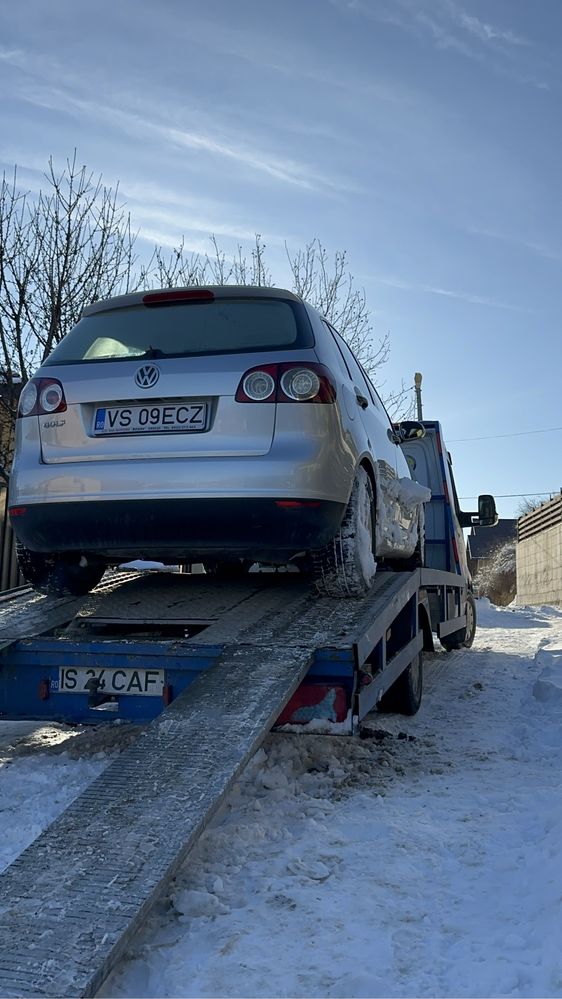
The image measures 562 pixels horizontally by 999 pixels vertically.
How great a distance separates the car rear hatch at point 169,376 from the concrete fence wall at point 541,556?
2047 cm

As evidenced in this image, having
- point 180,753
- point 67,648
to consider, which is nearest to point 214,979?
point 180,753

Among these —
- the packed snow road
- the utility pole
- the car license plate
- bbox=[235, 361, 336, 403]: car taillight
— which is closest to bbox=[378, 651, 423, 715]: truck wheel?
the packed snow road

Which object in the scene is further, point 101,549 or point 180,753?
point 101,549

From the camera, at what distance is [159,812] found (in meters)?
2.64

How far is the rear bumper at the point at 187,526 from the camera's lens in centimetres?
385

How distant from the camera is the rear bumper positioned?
3.85 metres

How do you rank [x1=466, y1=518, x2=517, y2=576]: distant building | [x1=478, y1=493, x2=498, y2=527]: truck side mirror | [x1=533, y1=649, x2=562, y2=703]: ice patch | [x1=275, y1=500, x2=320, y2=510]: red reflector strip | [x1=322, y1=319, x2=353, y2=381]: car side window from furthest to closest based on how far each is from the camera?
[x1=466, y1=518, x2=517, y2=576]: distant building, [x1=478, y1=493, x2=498, y2=527]: truck side mirror, [x1=533, y1=649, x2=562, y2=703]: ice patch, [x1=322, y1=319, x2=353, y2=381]: car side window, [x1=275, y1=500, x2=320, y2=510]: red reflector strip

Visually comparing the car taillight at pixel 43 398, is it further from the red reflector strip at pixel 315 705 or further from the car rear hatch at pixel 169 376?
the red reflector strip at pixel 315 705

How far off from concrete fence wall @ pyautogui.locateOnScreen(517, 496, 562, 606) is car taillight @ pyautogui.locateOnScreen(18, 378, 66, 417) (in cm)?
2082

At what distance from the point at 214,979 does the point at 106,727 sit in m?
2.83

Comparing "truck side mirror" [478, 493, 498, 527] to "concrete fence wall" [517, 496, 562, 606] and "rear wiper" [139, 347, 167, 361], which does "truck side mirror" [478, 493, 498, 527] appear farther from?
"concrete fence wall" [517, 496, 562, 606]

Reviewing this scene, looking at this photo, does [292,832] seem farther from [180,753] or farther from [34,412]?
[34,412]

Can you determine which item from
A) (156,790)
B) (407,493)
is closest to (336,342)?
(407,493)

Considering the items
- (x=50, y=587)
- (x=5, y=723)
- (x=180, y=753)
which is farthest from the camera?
(x=5, y=723)
